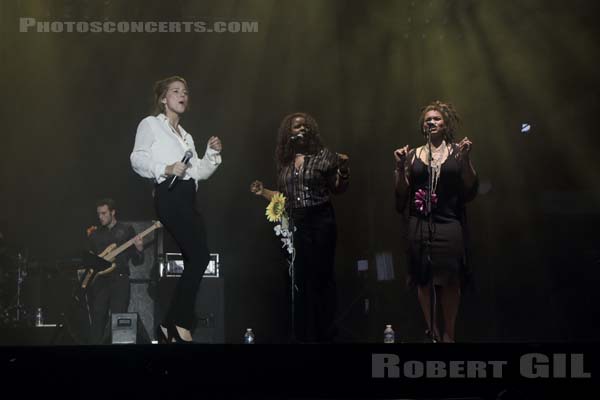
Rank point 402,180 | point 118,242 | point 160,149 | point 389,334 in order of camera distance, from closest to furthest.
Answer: point 402,180
point 160,149
point 118,242
point 389,334

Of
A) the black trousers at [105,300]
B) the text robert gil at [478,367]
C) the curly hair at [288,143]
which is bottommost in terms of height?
the text robert gil at [478,367]

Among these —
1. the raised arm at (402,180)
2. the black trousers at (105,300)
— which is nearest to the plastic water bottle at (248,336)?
the black trousers at (105,300)

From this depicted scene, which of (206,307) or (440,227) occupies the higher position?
(440,227)

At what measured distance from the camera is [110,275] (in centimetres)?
583

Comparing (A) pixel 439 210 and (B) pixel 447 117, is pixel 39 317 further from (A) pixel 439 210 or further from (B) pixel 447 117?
(B) pixel 447 117

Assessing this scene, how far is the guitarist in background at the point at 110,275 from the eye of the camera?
19.1 feet

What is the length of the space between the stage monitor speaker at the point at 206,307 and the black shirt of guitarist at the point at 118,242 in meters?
0.27

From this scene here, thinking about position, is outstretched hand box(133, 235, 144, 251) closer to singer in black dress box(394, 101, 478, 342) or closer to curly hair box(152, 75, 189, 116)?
curly hair box(152, 75, 189, 116)

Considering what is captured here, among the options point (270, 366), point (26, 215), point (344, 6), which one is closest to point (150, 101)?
point (26, 215)

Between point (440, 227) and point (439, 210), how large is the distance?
115 millimetres

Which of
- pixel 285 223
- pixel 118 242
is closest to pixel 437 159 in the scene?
pixel 285 223

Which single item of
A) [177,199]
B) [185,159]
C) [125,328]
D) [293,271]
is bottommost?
[125,328]

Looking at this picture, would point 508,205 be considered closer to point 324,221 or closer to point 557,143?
point 557,143

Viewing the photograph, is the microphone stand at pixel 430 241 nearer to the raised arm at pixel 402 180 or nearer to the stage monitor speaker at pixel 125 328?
the raised arm at pixel 402 180
